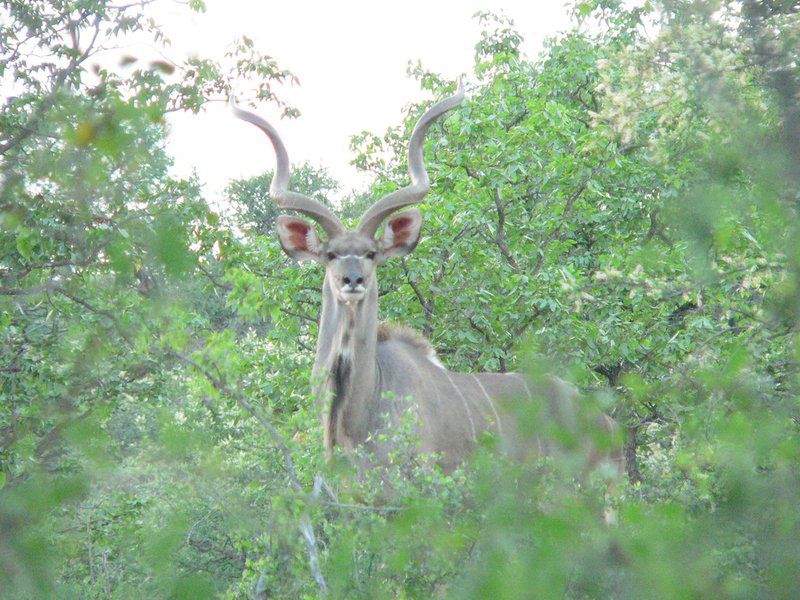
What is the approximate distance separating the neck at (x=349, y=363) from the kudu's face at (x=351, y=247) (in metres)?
0.09

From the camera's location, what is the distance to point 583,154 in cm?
647

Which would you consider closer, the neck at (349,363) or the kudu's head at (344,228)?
the neck at (349,363)

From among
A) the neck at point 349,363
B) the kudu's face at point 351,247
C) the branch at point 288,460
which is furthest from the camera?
the kudu's face at point 351,247

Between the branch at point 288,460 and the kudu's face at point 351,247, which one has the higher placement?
the kudu's face at point 351,247

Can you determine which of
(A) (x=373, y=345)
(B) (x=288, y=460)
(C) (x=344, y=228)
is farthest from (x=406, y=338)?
(B) (x=288, y=460)

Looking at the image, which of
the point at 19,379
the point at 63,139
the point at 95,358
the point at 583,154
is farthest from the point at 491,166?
the point at 63,139

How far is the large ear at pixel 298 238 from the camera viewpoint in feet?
16.9

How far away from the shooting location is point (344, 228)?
5.17m

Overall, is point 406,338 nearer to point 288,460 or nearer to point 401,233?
point 401,233

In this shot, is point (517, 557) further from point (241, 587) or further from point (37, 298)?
point (37, 298)

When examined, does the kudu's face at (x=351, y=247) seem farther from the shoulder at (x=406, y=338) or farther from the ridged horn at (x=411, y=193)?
the shoulder at (x=406, y=338)

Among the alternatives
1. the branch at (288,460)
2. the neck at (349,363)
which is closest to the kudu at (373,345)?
the neck at (349,363)

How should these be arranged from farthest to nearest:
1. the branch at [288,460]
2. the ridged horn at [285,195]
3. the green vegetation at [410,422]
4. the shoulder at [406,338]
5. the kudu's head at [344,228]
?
the shoulder at [406,338] < the ridged horn at [285,195] < the kudu's head at [344,228] < the branch at [288,460] < the green vegetation at [410,422]

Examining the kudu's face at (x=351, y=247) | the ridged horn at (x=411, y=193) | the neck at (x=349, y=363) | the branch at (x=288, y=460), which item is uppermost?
the ridged horn at (x=411, y=193)
